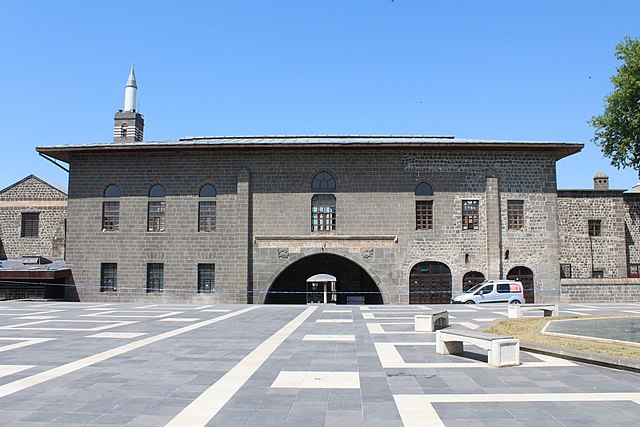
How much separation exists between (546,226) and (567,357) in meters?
20.5

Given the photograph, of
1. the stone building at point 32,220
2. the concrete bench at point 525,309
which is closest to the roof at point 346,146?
the stone building at point 32,220

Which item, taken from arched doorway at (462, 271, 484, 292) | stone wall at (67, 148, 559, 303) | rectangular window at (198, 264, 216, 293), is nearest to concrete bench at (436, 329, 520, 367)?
stone wall at (67, 148, 559, 303)

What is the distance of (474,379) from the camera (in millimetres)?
7453

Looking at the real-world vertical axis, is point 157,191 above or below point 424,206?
above

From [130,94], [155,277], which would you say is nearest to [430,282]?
[155,277]

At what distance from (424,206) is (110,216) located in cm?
1692

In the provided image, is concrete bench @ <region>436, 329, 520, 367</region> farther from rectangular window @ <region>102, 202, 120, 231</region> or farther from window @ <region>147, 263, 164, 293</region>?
rectangular window @ <region>102, 202, 120, 231</region>

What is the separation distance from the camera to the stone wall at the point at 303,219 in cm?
2733

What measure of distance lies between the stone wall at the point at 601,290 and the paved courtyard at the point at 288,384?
18.3 metres

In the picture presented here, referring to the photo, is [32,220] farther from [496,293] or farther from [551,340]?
[551,340]

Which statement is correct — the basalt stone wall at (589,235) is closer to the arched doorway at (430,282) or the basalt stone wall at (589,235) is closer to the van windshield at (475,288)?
the van windshield at (475,288)

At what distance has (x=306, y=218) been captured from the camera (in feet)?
90.5

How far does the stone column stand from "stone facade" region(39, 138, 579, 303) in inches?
2.1

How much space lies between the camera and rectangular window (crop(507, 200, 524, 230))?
27.7 metres
